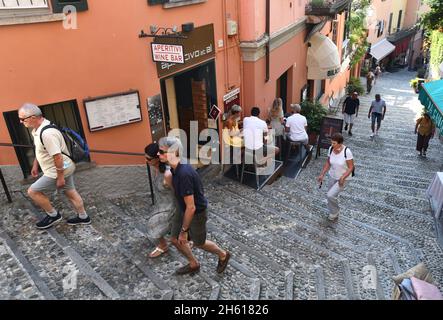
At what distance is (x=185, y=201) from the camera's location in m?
4.07

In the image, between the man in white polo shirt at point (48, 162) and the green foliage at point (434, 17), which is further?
the green foliage at point (434, 17)

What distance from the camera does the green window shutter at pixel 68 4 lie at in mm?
5301

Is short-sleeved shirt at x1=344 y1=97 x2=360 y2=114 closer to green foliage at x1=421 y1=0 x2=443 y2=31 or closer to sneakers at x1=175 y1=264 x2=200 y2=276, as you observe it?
green foliage at x1=421 y1=0 x2=443 y2=31

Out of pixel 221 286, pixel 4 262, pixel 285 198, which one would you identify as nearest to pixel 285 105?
pixel 285 198

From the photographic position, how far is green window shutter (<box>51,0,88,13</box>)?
5.30 m

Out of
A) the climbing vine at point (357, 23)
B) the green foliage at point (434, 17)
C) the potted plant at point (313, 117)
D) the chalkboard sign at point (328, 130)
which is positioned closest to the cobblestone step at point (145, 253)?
the chalkboard sign at point (328, 130)

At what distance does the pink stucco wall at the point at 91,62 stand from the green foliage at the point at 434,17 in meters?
14.9

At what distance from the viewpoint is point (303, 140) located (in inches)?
403

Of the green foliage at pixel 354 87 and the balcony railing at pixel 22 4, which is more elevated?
the balcony railing at pixel 22 4

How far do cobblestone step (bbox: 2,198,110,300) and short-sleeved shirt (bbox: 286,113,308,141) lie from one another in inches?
268

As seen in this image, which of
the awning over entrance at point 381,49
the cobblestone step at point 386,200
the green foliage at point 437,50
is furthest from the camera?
the awning over entrance at point 381,49

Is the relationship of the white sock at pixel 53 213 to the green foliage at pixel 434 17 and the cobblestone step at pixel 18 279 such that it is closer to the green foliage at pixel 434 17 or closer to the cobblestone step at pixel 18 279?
the cobblestone step at pixel 18 279

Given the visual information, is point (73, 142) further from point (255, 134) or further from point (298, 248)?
point (255, 134)

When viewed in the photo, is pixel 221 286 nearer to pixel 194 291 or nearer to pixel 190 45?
pixel 194 291
